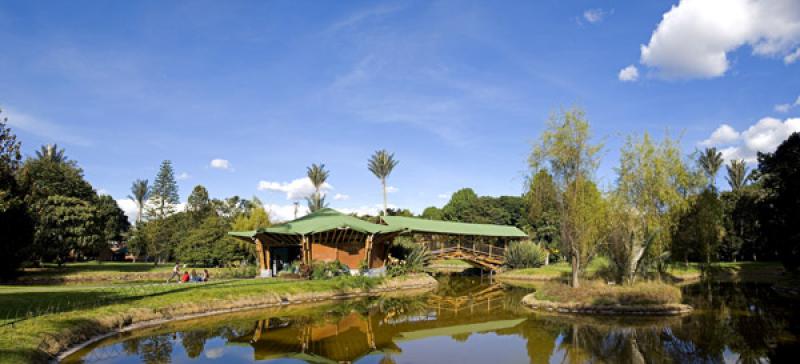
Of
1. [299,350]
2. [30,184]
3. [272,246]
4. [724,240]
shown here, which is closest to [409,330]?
[299,350]

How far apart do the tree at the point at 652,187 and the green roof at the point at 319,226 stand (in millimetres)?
15738

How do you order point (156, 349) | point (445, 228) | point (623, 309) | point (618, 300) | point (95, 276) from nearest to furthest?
point (156, 349) → point (623, 309) → point (618, 300) → point (95, 276) → point (445, 228)

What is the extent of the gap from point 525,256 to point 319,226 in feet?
66.8

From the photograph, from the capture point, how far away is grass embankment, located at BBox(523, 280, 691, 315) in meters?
19.7

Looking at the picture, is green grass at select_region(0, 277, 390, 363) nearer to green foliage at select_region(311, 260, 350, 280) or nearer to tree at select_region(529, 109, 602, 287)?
green foliage at select_region(311, 260, 350, 280)

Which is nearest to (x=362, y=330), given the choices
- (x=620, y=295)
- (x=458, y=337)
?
(x=458, y=337)

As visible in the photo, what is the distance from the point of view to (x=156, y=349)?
13.7 meters

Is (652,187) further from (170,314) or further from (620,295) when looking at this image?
(170,314)

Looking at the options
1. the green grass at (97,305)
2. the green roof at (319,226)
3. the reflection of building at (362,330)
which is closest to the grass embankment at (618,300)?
the reflection of building at (362,330)

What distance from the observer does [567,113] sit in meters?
23.4

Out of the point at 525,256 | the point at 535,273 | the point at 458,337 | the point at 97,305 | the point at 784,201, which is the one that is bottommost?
the point at 535,273

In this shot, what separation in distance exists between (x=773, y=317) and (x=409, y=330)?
14675mm

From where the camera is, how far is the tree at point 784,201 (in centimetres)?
2727

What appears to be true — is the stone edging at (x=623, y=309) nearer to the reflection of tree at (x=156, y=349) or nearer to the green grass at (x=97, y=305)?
the green grass at (x=97, y=305)
